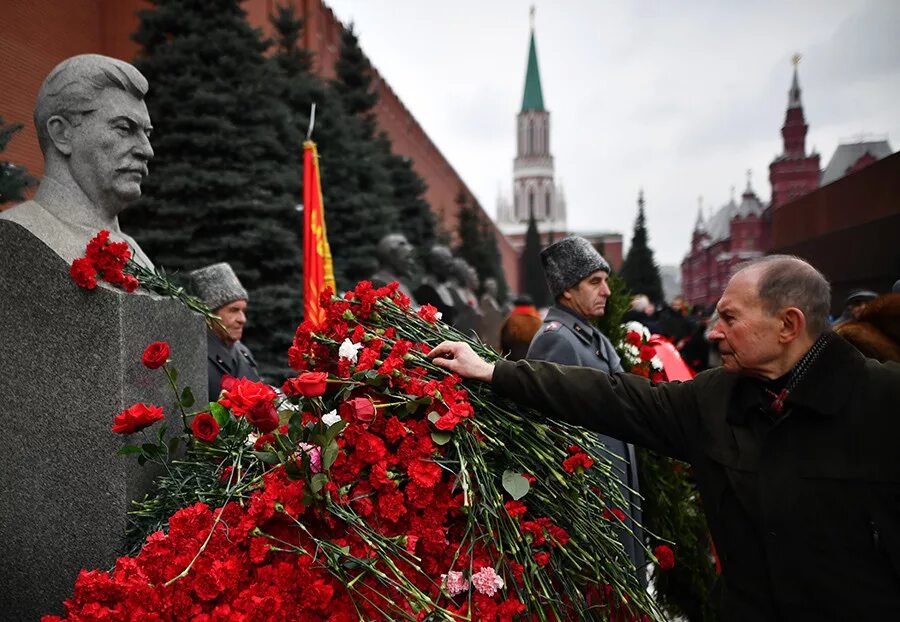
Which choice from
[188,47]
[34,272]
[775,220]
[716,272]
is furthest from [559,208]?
[34,272]

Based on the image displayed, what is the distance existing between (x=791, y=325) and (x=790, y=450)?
0.31 meters

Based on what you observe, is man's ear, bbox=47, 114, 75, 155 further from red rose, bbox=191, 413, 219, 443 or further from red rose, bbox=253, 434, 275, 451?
red rose, bbox=253, 434, 275, 451

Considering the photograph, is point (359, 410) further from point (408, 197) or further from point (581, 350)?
point (408, 197)

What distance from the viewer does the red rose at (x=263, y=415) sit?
157 cm

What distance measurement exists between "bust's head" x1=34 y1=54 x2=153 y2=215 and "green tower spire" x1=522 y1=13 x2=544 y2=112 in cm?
9156

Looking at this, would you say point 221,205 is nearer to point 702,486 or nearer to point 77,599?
point 77,599

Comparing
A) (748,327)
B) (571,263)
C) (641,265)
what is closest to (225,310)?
(571,263)

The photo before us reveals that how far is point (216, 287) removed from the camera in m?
4.10

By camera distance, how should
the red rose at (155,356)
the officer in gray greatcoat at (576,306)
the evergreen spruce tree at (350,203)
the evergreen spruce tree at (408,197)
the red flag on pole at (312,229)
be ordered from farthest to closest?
the evergreen spruce tree at (408,197) → the evergreen spruce tree at (350,203) → the red flag on pole at (312,229) → the officer in gray greatcoat at (576,306) → the red rose at (155,356)

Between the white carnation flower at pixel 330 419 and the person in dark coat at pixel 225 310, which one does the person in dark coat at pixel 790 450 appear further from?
the person in dark coat at pixel 225 310

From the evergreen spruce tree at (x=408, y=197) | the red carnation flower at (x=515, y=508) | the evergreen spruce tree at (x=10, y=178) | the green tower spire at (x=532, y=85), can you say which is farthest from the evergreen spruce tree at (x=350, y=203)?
the green tower spire at (x=532, y=85)

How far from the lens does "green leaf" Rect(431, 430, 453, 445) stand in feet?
5.47

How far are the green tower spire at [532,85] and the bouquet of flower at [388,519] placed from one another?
92470 mm

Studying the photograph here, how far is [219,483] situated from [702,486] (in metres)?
1.42
